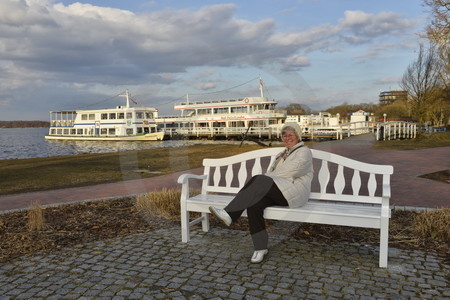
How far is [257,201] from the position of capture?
4055 mm

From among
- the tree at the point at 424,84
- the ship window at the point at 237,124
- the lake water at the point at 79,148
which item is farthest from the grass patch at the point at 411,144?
the ship window at the point at 237,124

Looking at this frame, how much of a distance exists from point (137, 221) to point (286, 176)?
94.6 inches

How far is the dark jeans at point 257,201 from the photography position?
404 centimetres

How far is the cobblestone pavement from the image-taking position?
320 cm

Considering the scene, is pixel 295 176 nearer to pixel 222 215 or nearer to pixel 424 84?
pixel 222 215

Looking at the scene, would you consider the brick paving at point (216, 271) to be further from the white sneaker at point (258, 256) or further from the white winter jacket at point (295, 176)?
the white winter jacket at point (295, 176)

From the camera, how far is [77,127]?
5747 cm

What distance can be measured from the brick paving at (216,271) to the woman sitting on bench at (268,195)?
0.94ft

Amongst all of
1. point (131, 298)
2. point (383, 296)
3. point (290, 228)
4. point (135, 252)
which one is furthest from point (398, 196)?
point (131, 298)

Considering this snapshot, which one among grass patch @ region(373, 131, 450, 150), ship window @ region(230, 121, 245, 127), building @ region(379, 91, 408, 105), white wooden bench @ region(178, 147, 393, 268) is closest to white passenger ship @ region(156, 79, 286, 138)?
ship window @ region(230, 121, 245, 127)

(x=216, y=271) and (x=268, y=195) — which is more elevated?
(x=268, y=195)

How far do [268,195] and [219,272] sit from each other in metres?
0.97

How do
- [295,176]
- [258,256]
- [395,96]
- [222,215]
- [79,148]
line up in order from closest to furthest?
[258,256]
[222,215]
[295,176]
[79,148]
[395,96]

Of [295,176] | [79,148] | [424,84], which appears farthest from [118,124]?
[295,176]
